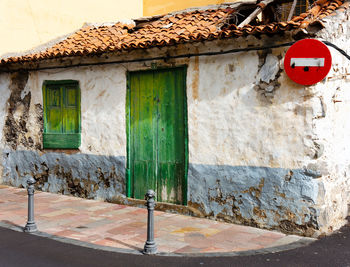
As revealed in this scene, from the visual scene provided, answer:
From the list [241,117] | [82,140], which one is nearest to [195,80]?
[241,117]

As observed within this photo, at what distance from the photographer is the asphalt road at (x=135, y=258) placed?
5.10 meters

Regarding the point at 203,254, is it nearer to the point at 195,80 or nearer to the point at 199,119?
the point at 199,119

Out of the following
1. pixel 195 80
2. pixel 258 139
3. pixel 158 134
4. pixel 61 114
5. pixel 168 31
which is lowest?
pixel 258 139

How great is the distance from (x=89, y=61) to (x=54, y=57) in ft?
2.87

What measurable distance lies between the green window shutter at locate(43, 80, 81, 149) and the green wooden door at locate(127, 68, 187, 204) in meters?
1.65

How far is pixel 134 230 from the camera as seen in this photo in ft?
21.7

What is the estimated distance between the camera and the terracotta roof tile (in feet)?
21.3

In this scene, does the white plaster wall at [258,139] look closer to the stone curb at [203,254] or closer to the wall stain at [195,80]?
the wall stain at [195,80]

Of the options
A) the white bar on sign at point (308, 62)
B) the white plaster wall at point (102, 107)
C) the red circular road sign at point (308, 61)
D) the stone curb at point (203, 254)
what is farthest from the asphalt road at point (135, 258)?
the white plaster wall at point (102, 107)

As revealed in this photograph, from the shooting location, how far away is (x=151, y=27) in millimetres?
9852

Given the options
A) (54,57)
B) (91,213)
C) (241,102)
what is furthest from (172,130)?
(54,57)

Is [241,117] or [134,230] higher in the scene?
[241,117]

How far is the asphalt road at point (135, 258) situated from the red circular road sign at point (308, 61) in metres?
2.50

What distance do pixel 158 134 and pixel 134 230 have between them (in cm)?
218
